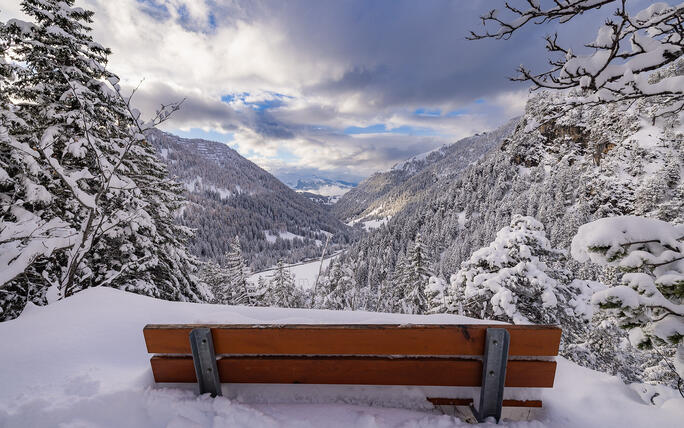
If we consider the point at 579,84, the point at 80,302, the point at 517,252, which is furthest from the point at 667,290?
the point at 517,252

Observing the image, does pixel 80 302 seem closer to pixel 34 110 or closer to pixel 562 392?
pixel 562 392

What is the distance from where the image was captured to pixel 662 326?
212 cm

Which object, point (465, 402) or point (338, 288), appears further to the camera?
point (338, 288)

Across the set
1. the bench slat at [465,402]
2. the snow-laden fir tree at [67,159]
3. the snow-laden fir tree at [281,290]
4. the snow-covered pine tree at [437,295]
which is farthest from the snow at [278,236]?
the bench slat at [465,402]

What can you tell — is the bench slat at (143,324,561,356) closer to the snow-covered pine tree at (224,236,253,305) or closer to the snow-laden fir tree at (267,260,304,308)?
the snow-laden fir tree at (267,260,304,308)

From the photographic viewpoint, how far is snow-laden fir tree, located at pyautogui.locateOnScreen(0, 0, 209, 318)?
5715 mm

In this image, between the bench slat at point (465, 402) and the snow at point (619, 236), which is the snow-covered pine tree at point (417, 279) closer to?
the snow at point (619, 236)

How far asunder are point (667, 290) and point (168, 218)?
12.4 m

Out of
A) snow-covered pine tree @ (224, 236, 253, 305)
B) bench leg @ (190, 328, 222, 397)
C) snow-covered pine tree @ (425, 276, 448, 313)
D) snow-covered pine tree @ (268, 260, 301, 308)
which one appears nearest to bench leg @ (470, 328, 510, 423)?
bench leg @ (190, 328, 222, 397)

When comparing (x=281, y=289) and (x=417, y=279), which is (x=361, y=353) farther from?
(x=281, y=289)

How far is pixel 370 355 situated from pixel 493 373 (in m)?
0.85

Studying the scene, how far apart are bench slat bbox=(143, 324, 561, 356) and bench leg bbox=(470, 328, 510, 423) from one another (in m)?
0.06

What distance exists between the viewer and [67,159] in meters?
7.62

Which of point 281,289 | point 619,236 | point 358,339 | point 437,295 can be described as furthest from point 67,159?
point 281,289
